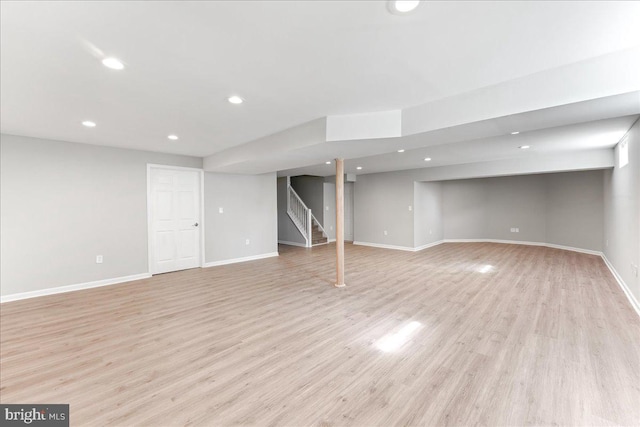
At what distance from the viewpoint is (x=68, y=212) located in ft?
15.0

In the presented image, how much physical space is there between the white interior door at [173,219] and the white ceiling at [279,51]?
2.44 meters

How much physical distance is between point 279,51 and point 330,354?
2.61 meters

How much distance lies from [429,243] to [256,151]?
6592mm

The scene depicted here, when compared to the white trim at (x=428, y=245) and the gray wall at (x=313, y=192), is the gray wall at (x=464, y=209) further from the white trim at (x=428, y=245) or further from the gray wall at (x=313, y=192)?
the gray wall at (x=313, y=192)

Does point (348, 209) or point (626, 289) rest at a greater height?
point (348, 209)

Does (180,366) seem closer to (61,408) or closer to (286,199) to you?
(61,408)

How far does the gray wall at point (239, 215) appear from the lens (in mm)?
6371

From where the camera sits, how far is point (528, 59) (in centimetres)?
215

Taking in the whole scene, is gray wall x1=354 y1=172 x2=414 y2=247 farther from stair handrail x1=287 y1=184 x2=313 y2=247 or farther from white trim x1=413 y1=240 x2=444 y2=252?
stair handrail x1=287 y1=184 x2=313 y2=247


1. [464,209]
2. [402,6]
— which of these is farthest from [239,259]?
[464,209]

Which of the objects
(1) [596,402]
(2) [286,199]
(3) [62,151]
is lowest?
(1) [596,402]

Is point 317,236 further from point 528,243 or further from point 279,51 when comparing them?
point 279,51

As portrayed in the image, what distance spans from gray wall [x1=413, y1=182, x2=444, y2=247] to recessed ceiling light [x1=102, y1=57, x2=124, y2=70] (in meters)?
7.37

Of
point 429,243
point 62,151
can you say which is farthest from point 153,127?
point 429,243
